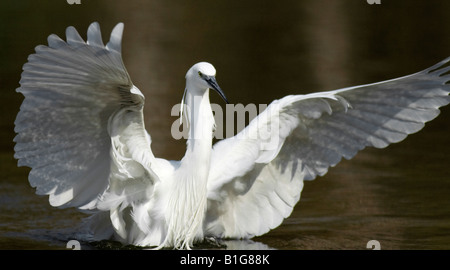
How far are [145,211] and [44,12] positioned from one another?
34.6 ft

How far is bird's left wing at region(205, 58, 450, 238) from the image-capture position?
5.45 m

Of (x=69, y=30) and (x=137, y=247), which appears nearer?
(x=69, y=30)

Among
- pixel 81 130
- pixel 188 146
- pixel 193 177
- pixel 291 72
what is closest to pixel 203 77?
pixel 188 146

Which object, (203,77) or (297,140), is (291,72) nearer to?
(297,140)

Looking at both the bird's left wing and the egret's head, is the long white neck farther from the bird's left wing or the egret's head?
the bird's left wing

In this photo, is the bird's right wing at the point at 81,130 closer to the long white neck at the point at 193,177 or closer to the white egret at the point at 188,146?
the white egret at the point at 188,146

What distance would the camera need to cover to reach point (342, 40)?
13.7m

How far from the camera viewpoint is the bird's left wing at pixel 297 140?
215 inches

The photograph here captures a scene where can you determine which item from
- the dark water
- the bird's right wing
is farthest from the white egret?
the dark water

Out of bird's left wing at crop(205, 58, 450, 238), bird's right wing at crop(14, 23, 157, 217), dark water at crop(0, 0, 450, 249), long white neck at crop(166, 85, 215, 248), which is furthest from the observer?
dark water at crop(0, 0, 450, 249)

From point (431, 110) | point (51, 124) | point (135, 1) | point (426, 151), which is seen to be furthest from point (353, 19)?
point (51, 124)

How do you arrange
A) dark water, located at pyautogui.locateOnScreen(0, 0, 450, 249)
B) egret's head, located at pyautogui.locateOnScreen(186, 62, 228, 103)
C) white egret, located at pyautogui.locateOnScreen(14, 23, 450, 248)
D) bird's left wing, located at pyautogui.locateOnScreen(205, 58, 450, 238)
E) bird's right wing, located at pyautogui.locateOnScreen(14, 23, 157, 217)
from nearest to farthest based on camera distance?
bird's right wing, located at pyautogui.locateOnScreen(14, 23, 157, 217)
white egret, located at pyautogui.locateOnScreen(14, 23, 450, 248)
egret's head, located at pyautogui.locateOnScreen(186, 62, 228, 103)
bird's left wing, located at pyautogui.locateOnScreen(205, 58, 450, 238)
dark water, located at pyautogui.locateOnScreen(0, 0, 450, 249)

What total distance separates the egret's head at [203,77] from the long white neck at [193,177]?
0.05m

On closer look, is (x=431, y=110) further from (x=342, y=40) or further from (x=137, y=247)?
(x=342, y=40)
